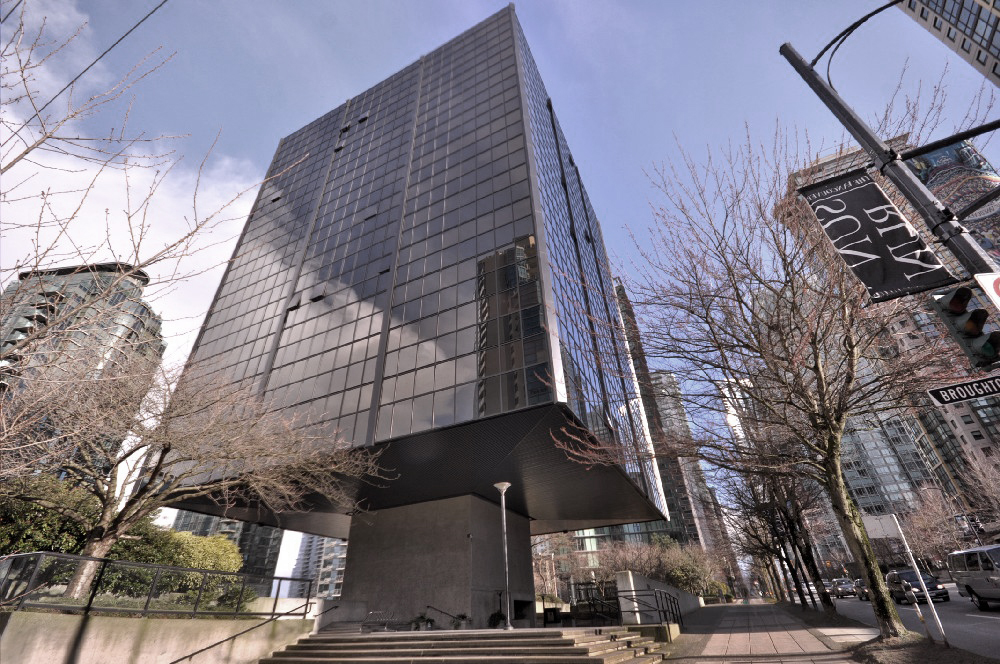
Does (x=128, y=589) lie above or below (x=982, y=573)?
above

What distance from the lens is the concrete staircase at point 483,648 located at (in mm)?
9883

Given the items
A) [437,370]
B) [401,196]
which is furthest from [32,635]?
[401,196]

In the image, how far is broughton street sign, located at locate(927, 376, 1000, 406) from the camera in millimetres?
4785

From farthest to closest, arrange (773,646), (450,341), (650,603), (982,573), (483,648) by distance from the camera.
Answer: (450,341) < (650,603) < (982,573) < (773,646) < (483,648)

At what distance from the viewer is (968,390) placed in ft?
16.2

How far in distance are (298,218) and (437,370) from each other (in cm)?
2672

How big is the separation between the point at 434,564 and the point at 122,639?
1503 centimetres

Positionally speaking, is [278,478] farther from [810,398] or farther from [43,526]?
[810,398]

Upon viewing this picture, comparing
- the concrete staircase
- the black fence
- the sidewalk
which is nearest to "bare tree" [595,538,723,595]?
the black fence

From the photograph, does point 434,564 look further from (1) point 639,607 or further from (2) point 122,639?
(2) point 122,639

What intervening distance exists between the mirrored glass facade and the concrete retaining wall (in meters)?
8.54

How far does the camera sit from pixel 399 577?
22.8m

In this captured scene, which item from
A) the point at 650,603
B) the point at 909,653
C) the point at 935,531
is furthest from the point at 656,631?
the point at 935,531

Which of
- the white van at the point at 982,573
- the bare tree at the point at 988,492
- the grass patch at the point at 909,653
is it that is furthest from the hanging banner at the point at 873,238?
the bare tree at the point at 988,492
